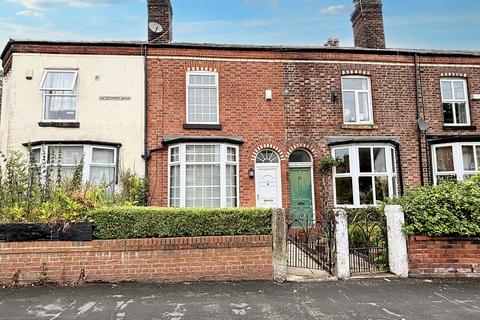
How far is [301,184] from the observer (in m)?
12.7

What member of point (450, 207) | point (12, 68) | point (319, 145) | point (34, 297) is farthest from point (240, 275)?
point (12, 68)

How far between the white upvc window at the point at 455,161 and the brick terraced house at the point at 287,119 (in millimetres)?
38

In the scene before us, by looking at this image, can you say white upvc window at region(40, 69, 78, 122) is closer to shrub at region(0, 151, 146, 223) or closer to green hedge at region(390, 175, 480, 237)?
shrub at region(0, 151, 146, 223)

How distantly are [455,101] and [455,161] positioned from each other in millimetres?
2596

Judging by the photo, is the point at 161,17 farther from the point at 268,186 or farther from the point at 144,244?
the point at 144,244

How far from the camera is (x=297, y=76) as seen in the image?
13.1 m

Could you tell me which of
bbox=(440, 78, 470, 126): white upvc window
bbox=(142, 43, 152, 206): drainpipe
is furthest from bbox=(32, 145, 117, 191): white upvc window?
bbox=(440, 78, 470, 126): white upvc window

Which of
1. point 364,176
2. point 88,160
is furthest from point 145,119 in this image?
point 364,176

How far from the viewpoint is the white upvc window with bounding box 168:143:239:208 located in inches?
463

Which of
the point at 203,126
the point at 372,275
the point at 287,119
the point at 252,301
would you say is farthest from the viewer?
the point at 287,119

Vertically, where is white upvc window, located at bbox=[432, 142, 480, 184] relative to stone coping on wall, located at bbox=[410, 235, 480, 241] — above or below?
above

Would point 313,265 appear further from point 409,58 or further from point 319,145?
point 409,58

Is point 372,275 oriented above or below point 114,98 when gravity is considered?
below

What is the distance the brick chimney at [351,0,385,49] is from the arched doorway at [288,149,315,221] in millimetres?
6103
